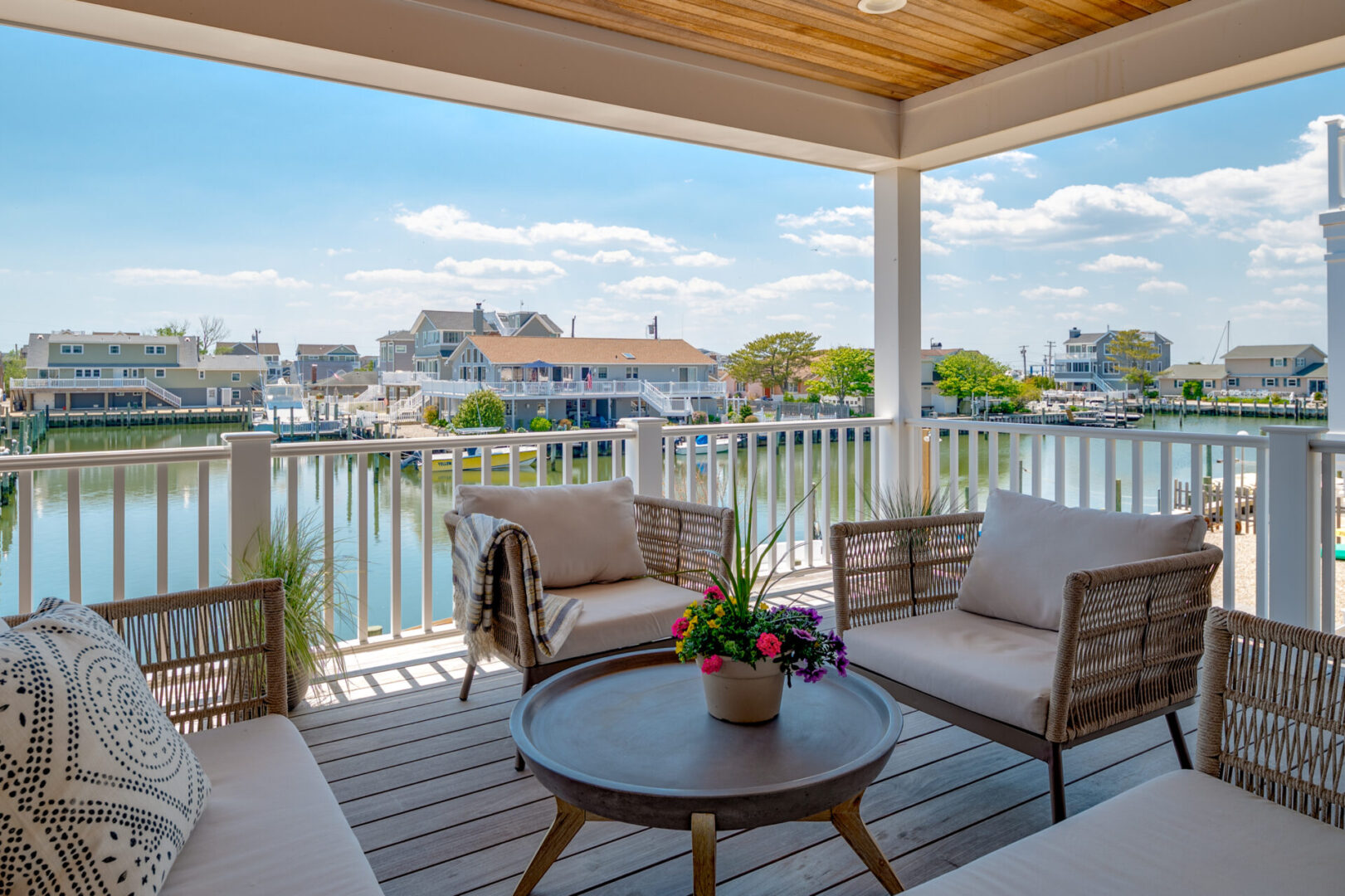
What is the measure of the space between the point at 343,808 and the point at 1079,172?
485 cm

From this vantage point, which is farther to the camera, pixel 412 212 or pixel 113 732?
pixel 412 212

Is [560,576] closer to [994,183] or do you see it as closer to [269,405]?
[269,405]

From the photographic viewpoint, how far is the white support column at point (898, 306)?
A: 15.8 feet

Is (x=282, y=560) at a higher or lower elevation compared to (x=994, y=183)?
lower

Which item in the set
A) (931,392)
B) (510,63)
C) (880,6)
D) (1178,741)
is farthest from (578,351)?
(1178,741)

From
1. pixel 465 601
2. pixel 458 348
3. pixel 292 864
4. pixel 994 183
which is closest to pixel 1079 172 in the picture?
pixel 994 183

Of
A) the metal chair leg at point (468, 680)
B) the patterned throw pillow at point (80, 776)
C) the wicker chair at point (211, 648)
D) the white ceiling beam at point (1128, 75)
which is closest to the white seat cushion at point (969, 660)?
the metal chair leg at point (468, 680)

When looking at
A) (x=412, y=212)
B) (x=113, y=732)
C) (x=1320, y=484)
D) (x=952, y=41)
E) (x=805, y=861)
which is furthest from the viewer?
(x=412, y=212)

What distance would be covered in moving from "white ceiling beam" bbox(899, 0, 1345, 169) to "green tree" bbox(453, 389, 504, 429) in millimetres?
2665

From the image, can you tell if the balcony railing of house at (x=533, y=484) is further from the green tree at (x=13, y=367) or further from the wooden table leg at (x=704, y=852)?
the wooden table leg at (x=704, y=852)

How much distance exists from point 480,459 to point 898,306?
8.39 feet

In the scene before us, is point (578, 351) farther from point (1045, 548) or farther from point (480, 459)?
point (1045, 548)

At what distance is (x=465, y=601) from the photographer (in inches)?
112


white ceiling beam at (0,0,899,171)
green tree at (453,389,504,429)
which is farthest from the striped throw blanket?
white ceiling beam at (0,0,899,171)
